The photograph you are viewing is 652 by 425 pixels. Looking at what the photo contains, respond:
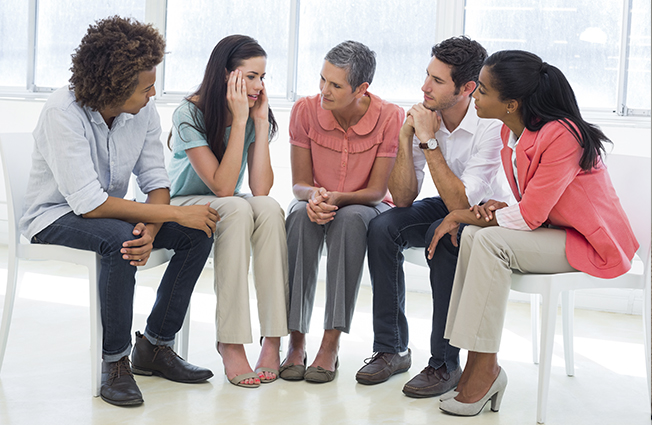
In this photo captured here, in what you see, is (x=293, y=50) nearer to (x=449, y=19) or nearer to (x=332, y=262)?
(x=449, y=19)

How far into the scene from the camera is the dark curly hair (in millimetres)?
1869

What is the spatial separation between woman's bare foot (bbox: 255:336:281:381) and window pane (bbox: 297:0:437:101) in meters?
2.01

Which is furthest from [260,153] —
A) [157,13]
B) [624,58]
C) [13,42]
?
[13,42]

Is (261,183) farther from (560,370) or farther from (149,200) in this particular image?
(560,370)

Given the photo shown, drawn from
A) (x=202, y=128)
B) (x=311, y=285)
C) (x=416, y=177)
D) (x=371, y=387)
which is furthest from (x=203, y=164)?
(x=371, y=387)

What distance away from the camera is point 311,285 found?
7.25ft

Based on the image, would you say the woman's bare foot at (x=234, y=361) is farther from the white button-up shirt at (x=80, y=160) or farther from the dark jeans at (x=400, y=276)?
the white button-up shirt at (x=80, y=160)

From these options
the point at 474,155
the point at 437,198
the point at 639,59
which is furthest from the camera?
the point at 639,59

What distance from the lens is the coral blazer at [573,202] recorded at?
72.2 inches

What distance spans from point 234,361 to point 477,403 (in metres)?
0.77

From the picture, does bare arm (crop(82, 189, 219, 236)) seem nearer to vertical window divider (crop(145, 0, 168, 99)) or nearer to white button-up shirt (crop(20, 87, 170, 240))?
white button-up shirt (crop(20, 87, 170, 240))

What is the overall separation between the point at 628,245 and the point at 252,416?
1.22 m

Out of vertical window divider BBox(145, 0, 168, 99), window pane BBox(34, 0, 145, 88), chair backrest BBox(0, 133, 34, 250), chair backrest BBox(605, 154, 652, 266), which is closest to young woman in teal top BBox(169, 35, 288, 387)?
chair backrest BBox(0, 133, 34, 250)

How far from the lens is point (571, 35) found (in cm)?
338
